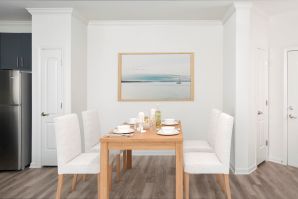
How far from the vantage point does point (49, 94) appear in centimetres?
454

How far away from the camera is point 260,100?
4516 millimetres

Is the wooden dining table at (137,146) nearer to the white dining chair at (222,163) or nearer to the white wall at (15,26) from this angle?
the white dining chair at (222,163)

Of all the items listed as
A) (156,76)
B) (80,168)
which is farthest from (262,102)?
(80,168)

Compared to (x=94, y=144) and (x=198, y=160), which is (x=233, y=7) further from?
(x=94, y=144)

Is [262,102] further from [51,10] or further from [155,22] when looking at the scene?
[51,10]

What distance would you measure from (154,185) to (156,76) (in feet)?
7.58

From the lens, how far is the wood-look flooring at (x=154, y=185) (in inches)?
127

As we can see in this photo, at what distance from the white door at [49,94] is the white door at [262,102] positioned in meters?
3.31

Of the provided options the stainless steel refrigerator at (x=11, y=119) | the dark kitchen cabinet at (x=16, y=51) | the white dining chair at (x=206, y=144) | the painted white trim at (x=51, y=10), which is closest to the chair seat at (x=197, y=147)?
the white dining chair at (x=206, y=144)

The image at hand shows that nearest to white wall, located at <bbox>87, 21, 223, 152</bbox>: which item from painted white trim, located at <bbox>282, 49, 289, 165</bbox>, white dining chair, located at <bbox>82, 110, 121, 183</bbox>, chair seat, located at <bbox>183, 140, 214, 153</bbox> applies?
painted white trim, located at <bbox>282, 49, 289, 165</bbox>

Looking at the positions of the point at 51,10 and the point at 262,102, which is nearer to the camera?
the point at 51,10

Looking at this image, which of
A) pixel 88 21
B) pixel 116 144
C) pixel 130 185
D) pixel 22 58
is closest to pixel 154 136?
pixel 116 144

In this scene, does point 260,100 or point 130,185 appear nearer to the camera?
point 130,185

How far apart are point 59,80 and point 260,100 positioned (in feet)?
11.2
